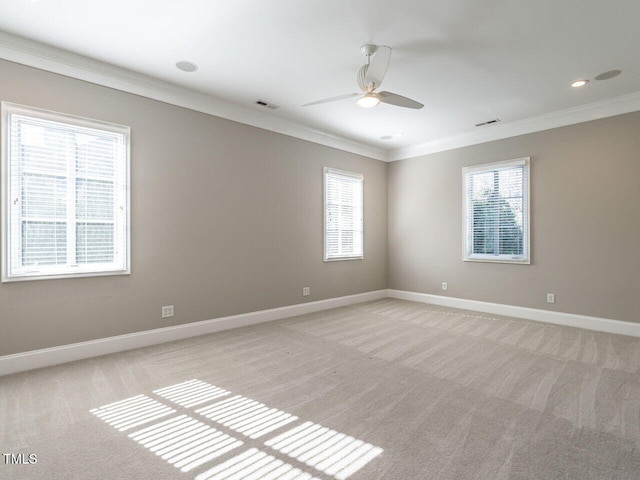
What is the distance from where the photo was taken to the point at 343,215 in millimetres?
6090

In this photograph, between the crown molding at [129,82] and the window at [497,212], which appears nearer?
the crown molding at [129,82]

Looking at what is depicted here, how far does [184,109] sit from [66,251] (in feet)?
6.76

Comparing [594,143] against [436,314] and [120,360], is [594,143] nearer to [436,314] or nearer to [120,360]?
[436,314]

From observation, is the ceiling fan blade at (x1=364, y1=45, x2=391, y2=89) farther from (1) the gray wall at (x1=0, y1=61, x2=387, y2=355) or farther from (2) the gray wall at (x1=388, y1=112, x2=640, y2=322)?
(2) the gray wall at (x1=388, y1=112, x2=640, y2=322)

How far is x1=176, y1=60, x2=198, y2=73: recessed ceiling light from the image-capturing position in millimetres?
3423

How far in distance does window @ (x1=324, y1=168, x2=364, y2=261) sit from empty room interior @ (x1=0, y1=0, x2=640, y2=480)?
6cm

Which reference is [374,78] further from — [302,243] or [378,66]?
[302,243]

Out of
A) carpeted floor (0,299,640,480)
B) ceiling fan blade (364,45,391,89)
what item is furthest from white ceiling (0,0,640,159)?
carpeted floor (0,299,640,480)

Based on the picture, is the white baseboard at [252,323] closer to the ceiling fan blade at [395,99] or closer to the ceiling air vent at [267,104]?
the ceiling air vent at [267,104]

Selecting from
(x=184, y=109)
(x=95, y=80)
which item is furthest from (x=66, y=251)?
(x=184, y=109)

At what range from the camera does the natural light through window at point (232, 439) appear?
70.1 inches

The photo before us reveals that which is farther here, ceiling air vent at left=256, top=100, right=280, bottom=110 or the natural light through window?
ceiling air vent at left=256, top=100, right=280, bottom=110

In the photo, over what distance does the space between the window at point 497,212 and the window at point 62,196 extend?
201 inches

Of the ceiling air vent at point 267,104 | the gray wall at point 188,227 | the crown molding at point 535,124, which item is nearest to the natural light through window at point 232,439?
the gray wall at point 188,227
